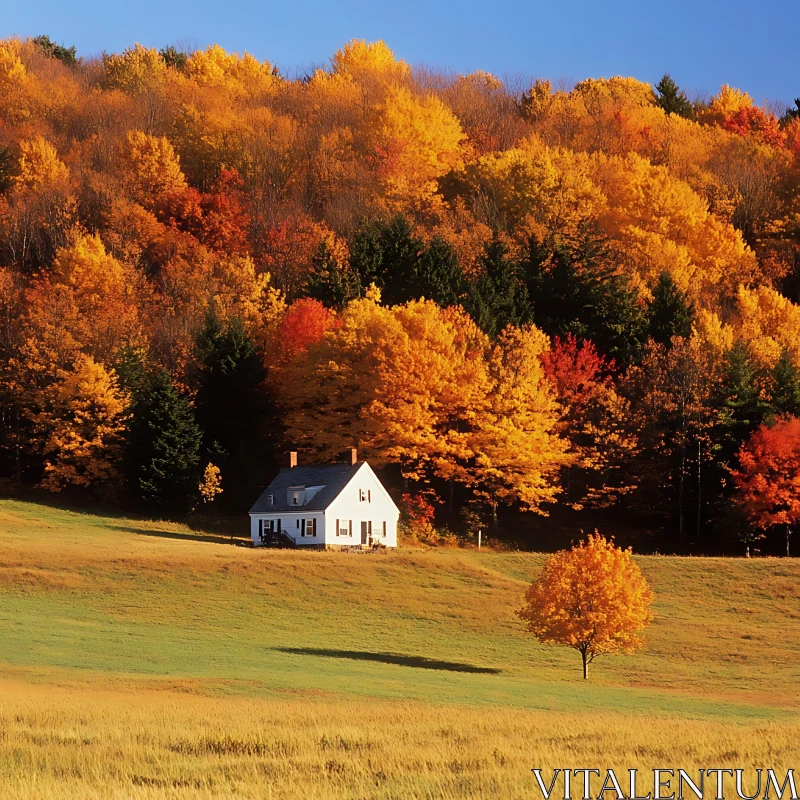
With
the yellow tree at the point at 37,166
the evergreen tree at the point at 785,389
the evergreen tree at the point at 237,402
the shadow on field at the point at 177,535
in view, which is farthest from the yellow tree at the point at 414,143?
the shadow on field at the point at 177,535

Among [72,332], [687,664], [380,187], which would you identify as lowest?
[687,664]

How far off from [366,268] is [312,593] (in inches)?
1560

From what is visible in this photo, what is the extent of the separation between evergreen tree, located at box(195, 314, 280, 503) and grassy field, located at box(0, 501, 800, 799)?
10423 millimetres

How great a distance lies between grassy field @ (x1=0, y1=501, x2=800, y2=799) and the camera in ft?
→ 67.7

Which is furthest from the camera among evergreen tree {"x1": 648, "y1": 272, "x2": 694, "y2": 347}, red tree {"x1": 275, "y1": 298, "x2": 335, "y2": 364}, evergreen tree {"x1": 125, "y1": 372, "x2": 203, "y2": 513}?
evergreen tree {"x1": 648, "y1": 272, "x2": 694, "y2": 347}

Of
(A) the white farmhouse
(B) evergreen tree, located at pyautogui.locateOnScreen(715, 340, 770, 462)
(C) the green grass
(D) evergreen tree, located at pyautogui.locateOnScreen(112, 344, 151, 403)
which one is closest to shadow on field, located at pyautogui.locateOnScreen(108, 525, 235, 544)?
(C) the green grass

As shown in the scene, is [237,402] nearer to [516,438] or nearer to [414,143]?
[516,438]

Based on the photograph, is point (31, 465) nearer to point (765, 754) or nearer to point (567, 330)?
point (567, 330)

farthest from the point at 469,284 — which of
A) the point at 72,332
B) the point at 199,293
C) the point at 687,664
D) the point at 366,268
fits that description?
the point at 687,664

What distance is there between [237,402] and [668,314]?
30549 millimetres

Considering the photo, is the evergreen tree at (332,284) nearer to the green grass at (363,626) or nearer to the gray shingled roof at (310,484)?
the gray shingled roof at (310,484)

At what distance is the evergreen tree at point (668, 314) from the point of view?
287ft

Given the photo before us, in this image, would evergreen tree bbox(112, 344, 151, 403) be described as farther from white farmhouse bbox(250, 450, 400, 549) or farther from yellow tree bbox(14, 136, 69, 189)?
yellow tree bbox(14, 136, 69, 189)

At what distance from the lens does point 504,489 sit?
75938 millimetres
